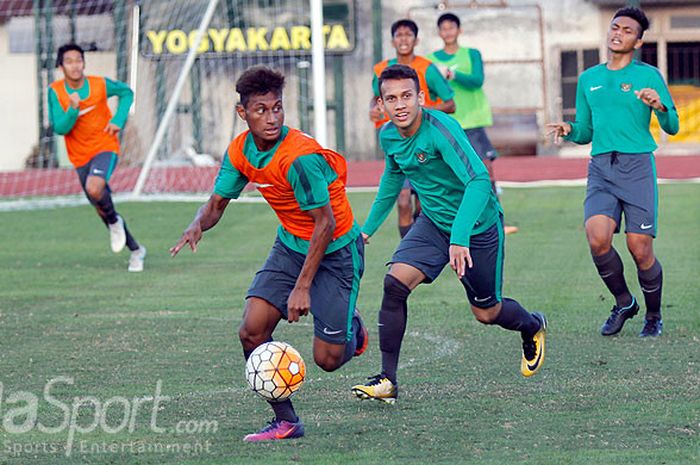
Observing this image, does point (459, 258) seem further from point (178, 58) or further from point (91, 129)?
point (178, 58)

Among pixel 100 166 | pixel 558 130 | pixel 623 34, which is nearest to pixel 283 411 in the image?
pixel 558 130

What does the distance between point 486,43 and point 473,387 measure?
21755 mm

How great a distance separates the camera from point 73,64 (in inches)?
504

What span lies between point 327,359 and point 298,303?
585mm

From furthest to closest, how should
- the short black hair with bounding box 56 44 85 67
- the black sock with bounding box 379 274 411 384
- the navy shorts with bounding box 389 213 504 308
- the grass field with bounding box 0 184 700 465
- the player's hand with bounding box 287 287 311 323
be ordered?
the short black hair with bounding box 56 44 85 67 → the navy shorts with bounding box 389 213 504 308 → the black sock with bounding box 379 274 411 384 → the player's hand with bounding box 287 287 311 323 → the grass field with bounding box 0 184 700 465

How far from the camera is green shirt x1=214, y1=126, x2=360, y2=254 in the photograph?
6367 millimetres

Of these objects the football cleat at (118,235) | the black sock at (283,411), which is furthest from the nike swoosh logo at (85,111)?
the black sock at (283,411)

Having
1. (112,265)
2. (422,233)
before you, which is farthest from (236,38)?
(422,233)

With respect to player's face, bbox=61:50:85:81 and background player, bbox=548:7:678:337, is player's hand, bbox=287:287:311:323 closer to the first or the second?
background player, bbox=548:7:678:337

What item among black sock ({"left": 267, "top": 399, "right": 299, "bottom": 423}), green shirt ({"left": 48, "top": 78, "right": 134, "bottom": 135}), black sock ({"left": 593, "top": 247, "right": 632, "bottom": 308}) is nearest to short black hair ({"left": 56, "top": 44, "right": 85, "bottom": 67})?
green shirt ({"left": 48, "top": 78, "right": 134, "bottom": 135})

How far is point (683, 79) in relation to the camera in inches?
1113

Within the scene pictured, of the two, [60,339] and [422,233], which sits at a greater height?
[422,233]

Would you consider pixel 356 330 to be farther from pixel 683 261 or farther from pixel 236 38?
pixel 236 38

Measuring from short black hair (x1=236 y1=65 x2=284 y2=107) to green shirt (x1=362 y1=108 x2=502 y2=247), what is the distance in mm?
963
